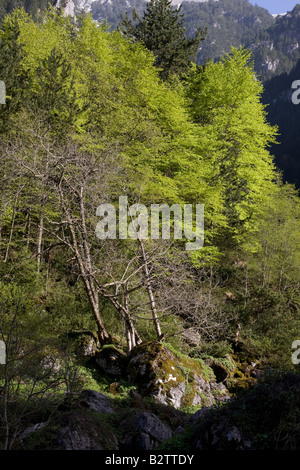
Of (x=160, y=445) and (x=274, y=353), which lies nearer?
(x=160, y=445)

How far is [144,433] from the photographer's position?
5121mm

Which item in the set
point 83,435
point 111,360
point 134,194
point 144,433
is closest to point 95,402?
point 144,433

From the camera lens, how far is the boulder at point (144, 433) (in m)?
4.99

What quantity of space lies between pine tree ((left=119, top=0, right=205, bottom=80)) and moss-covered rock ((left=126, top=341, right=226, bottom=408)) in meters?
17.0

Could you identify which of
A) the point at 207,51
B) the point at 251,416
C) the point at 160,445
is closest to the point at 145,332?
the point at 160,445

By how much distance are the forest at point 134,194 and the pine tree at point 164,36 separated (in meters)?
3.11

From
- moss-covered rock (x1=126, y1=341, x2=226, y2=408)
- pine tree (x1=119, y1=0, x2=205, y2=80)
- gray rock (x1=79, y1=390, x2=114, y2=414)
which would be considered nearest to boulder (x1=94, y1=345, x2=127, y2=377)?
moss-covered rock (x1=126, y1=341, x2=226, y2=408)

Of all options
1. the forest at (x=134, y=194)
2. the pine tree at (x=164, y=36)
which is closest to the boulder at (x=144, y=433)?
the forest at (x=134, y=194)

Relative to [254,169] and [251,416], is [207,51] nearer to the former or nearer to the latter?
[254,169]

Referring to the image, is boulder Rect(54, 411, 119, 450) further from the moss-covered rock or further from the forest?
the forest

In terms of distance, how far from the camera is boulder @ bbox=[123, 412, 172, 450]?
4993mm

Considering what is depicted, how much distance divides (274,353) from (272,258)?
4710 millimetres

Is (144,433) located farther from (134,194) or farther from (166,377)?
(134,194)

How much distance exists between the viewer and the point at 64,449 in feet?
14.1
